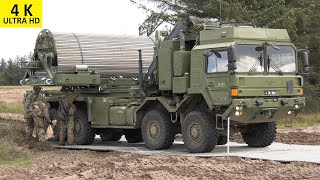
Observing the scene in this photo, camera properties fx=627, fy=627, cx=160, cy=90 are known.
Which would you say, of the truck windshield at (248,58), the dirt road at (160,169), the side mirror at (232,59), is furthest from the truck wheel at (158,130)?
the side mirror at (232,59)

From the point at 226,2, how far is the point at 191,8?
249 centimetres

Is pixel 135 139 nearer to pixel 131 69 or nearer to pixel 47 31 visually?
pixel 131 69

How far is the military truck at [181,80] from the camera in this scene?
14180 millimetres

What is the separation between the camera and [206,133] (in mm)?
14586

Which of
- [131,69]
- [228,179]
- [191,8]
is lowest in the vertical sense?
[228,179]

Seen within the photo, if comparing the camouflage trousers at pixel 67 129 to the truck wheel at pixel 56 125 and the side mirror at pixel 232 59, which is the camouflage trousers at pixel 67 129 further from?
the side mirror at pixel 232 59

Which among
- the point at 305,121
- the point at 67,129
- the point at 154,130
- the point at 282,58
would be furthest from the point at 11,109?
the point at 282,58

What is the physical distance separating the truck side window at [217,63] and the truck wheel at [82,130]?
5723 mm

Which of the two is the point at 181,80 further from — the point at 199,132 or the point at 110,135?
the point at 110,135

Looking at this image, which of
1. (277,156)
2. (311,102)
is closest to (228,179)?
(277,156)

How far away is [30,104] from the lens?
18609 millimetres

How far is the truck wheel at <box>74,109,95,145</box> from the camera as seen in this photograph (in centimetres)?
1886

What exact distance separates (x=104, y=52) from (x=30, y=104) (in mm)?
2684

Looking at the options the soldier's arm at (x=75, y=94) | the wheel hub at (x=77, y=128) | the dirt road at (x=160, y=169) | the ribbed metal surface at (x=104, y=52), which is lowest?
the dirt road at (x=160, y=169)
